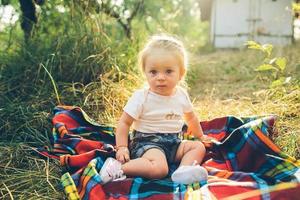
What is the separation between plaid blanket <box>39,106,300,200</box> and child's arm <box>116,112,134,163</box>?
0.22 ft

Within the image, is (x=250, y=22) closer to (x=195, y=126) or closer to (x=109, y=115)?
(x=109, y=115)

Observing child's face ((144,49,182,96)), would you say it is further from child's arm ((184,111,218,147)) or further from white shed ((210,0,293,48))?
white shed ((210,0,293,48))

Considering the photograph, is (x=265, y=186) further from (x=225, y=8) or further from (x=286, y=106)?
(x=225, y=8)

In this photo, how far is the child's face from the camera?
2.32 meters

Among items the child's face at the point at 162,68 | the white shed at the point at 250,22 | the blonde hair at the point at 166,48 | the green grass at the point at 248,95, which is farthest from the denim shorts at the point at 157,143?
the white shed at the point at 250,22

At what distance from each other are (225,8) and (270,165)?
8791 mm

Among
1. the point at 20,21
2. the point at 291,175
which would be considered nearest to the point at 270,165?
the point at 291,175

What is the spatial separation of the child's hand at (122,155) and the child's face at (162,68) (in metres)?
0.40

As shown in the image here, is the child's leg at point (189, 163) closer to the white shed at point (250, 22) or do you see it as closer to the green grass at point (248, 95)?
the green grass at point (248, 95)

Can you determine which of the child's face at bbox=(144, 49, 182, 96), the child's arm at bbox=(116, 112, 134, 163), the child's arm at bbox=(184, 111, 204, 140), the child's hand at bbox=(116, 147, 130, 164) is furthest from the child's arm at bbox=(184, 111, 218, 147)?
the child's hand at bbox=(116, 147, 130, 164)

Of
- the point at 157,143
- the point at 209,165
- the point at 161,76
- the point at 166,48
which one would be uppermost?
the point at 166,48

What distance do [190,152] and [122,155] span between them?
369 mm

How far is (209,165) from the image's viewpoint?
7.67 feet

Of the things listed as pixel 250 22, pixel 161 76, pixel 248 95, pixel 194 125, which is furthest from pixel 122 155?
pixel 250 22
